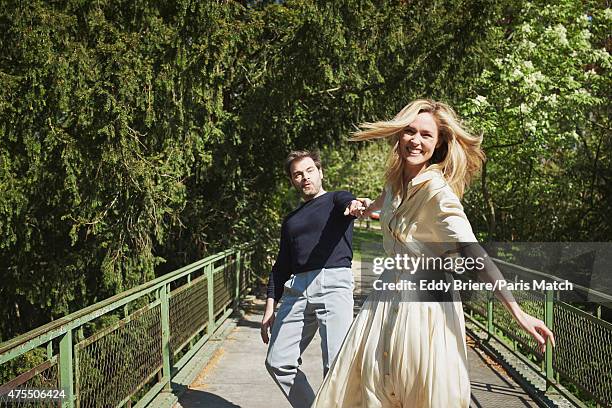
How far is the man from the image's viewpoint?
4.66 m

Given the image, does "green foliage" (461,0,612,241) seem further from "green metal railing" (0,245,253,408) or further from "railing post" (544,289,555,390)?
"green metal railing" (0,245,253,408)

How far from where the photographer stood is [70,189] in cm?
857

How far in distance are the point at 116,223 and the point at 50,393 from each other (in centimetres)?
549

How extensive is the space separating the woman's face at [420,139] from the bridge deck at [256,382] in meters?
3.59

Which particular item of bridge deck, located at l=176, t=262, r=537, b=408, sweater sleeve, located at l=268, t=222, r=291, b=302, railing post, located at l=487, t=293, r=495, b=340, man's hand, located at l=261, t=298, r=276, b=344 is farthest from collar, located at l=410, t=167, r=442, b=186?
railing post, located at l=487, t=293, r=495, b=340

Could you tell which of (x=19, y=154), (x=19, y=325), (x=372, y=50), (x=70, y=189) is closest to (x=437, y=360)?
(x=70, y=189)

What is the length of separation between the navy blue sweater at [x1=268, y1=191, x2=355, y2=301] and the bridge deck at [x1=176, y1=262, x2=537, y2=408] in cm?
178

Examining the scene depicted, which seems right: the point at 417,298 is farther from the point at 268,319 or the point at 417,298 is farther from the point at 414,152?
the point at 268,319

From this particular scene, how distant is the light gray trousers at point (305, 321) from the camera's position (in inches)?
183

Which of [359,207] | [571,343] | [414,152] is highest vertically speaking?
[414,152]

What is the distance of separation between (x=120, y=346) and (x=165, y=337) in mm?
1312

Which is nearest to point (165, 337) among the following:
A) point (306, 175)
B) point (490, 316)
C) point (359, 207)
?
point (306, 175)

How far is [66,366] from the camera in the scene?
4.12 m

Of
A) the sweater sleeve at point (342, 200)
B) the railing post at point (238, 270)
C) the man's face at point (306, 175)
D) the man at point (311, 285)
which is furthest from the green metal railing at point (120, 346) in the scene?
the railing post at point (238, 270)
